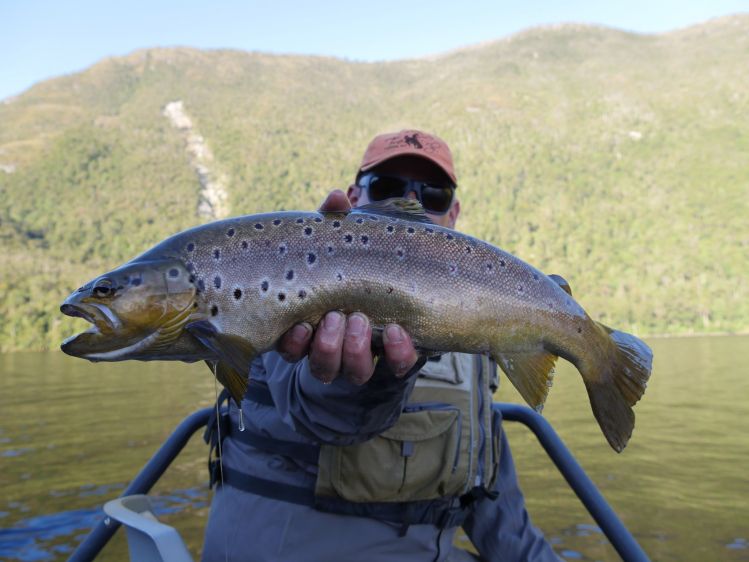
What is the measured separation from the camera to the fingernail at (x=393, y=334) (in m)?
2.73

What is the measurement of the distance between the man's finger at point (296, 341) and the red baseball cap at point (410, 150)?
6.77 ft

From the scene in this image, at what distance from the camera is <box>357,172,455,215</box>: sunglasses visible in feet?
15.1

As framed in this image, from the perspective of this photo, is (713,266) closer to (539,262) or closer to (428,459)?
(539,262)

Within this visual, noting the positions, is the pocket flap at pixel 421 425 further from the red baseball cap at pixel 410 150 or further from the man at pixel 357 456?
the red baseball cap at pixel 410 150

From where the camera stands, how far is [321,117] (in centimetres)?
16012

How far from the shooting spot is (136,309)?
2576mm

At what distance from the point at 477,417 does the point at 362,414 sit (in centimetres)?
106

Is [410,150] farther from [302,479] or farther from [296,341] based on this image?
[302,479]

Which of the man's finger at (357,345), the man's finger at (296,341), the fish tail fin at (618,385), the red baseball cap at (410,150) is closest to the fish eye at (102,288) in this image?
the man's finger at (296,341)

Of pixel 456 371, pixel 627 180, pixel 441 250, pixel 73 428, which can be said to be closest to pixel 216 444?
pixel 456 371

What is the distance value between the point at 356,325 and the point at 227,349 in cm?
54

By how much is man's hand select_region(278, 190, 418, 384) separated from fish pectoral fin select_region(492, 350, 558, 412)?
1.57 feet

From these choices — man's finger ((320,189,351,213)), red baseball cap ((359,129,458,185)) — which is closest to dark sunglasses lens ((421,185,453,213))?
red baseball cap ((359,129,458,185))

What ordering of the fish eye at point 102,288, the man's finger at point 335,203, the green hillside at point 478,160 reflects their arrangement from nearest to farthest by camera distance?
the fish eye at point 102,288, the man's finger at point 335,203, the green hillside at point 478,160
